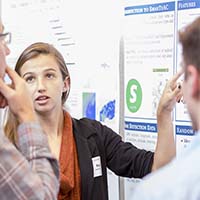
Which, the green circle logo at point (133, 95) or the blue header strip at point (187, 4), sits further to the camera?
the green circle logo at point (133, 95)

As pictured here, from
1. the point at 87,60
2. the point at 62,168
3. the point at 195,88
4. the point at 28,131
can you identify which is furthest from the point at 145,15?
the point at 195,88

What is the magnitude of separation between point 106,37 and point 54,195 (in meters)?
1.23

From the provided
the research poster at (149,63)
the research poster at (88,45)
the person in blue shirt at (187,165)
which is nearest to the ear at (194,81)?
the person in blue shirt at (187,165)

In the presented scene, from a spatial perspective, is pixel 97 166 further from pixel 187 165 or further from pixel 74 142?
pixel 187 165

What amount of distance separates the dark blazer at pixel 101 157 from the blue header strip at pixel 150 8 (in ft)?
1.84

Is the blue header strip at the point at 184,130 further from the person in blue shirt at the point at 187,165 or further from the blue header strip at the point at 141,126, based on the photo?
the person in blue shirt at the point at 187,165

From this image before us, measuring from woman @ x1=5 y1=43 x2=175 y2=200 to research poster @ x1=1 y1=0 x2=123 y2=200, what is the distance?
319 millimetres

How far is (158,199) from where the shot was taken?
34.1 inches

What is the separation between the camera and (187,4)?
2039 millimetres

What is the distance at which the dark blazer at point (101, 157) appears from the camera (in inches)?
77.2

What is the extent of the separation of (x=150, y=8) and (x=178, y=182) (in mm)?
1443

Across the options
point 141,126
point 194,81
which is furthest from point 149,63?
point 194,81

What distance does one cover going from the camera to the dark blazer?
1961 mm

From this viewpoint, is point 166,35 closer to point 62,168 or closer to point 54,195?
point 62,168
